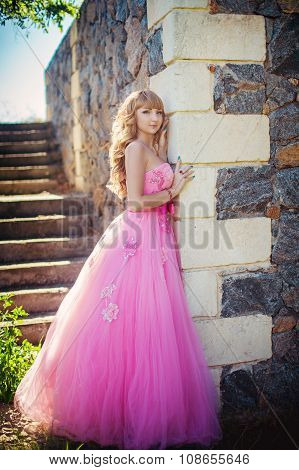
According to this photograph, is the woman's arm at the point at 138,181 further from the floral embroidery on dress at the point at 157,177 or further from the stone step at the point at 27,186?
the stone step at the point at 27,186

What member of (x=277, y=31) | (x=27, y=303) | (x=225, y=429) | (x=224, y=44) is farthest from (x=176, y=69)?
(x=27, y=303)

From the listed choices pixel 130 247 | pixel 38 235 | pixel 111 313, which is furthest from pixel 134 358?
pixel 38 235

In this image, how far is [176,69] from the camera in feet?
8.22

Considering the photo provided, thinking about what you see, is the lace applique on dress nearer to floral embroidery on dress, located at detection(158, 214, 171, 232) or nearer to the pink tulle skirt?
the pink tulle skirt

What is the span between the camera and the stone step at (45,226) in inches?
184

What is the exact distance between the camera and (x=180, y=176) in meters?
2.56

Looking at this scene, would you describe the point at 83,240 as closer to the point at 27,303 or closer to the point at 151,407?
the point at 27,303

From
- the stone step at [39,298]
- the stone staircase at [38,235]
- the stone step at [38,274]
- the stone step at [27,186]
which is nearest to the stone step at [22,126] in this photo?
the stone staircase at [38,235]

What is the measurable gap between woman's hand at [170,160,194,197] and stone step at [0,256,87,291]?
2.03 meters

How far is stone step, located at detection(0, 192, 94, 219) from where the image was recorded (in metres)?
4.91

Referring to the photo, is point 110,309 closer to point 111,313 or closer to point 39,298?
point 111,313

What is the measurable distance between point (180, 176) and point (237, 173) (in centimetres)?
38

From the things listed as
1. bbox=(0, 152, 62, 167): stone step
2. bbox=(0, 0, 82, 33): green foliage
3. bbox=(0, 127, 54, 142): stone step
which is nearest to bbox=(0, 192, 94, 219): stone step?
bbox=(0, 152, 62, 167): stone step

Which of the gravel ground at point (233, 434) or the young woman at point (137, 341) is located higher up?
the young woman at point (137, 341)
